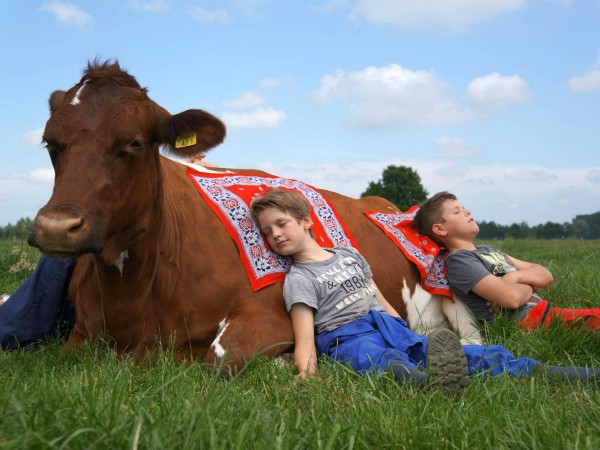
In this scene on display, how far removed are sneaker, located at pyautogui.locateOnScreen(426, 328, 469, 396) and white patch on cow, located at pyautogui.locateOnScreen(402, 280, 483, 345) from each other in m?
2.11

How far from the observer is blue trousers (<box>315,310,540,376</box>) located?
11.9 feet

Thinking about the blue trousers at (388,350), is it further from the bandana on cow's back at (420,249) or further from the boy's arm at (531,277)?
the bandana on cow's back at (420,249)

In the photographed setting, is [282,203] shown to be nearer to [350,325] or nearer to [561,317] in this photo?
[350,325]

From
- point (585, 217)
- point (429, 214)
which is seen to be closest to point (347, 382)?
point (429, 214)

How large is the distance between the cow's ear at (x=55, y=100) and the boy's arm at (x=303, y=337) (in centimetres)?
197

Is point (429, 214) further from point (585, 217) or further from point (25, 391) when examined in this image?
point (585, 217)

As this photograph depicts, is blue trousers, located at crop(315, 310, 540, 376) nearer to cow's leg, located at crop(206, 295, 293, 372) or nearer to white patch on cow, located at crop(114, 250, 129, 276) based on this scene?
cow's leg, located at crop(206, 295, 293, 372)

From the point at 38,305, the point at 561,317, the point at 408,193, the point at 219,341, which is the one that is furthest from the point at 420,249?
the point at 408,193

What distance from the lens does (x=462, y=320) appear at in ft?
17.5

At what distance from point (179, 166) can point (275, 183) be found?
2.63ft

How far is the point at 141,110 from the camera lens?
3818mm

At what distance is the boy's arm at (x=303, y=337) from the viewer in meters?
3.79

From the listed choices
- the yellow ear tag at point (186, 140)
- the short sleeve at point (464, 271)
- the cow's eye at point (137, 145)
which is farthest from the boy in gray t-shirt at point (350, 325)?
the cow's eye at point (137, 145)

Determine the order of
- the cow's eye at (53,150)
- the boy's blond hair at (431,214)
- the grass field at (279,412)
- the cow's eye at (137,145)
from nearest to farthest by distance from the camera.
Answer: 1. the grass field at (279,412)
2. the cow's eye at (53,150)
3. the cow's eye at (137,145)
4. the boy's blond hair at (431,214)
